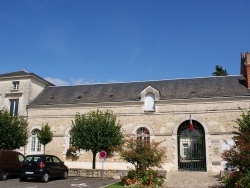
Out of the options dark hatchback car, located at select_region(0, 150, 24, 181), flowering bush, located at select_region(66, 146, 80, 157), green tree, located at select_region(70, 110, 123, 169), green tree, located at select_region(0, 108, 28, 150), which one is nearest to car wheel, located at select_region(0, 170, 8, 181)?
dark hatchback car, located at select_region(0, 150, 24, 181)

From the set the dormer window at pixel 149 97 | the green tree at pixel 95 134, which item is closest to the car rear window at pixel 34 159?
the green tree at pixel 95 134

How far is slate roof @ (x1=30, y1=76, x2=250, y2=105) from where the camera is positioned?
77.3 ft

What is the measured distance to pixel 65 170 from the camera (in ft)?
56.9

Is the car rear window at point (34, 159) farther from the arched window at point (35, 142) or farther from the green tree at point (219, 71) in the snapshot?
the green tree at point (219, 71)

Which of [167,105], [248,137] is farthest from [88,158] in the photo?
[248,137]

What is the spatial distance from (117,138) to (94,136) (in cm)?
153

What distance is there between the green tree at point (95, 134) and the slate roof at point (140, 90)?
14.5ft

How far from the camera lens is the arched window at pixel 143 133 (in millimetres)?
23422

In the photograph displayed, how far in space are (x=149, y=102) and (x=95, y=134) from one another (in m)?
5.76

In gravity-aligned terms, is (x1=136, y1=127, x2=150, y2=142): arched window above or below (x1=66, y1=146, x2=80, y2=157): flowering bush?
above

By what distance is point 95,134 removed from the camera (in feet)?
66.4

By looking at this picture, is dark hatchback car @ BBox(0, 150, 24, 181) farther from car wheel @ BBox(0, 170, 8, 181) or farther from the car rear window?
the car rear window

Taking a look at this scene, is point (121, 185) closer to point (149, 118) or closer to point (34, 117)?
point (149, 118)

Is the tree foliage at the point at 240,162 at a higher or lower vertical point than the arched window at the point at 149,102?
lower
